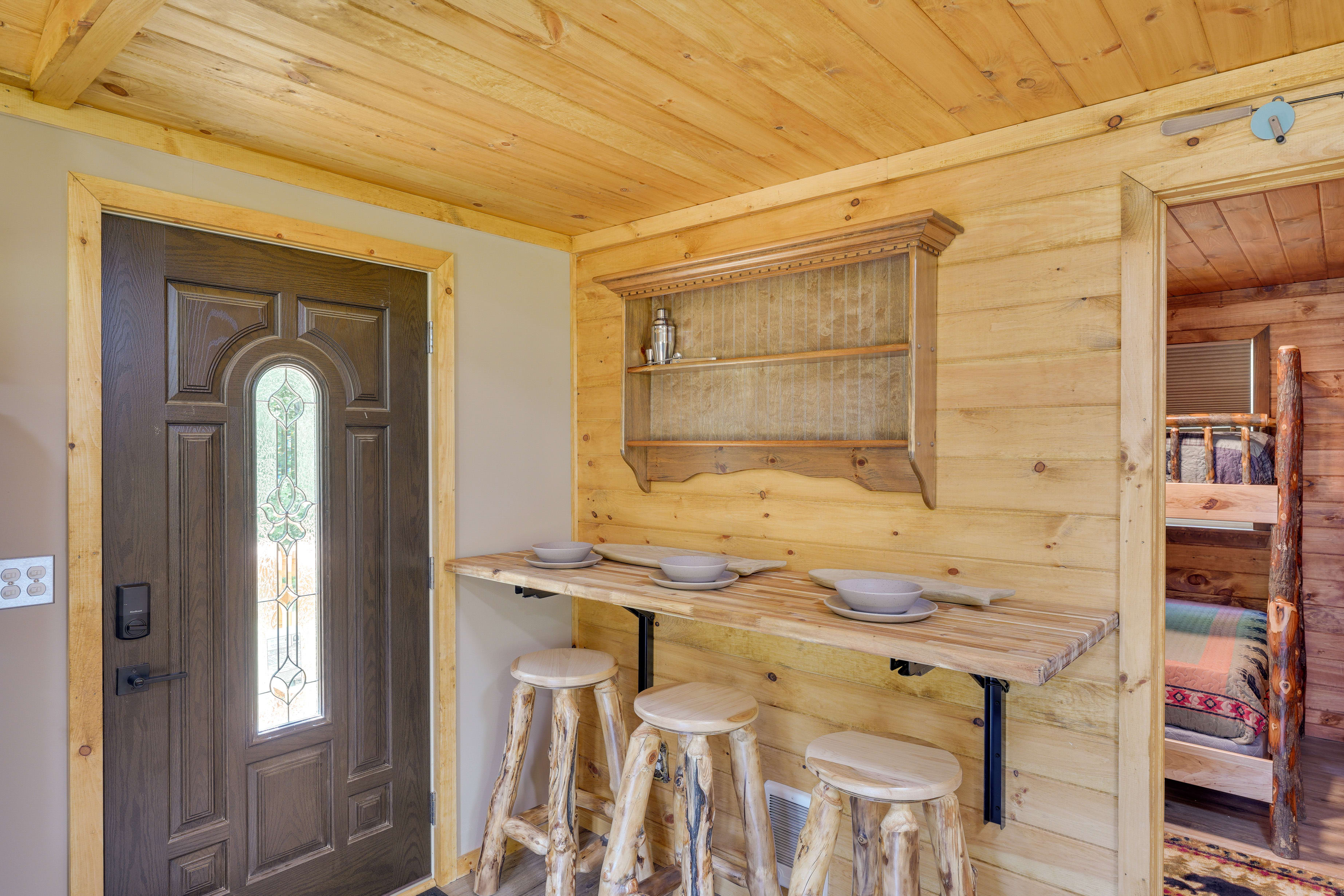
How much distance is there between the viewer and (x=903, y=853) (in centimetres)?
151

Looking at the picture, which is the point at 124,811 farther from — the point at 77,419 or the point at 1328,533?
the point at 1328,533

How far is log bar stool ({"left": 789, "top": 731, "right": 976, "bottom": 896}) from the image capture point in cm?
152

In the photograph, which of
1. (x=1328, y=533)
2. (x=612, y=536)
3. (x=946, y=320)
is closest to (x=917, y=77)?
(x=946, y=320)

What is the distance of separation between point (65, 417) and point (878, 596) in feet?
6.22

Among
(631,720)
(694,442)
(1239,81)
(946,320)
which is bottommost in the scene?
(631,720)

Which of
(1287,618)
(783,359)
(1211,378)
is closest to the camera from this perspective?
(783,359)

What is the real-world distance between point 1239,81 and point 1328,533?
332cm

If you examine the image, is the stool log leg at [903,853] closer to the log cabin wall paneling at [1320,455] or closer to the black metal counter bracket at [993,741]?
the black metal counter bracket at [993,741]

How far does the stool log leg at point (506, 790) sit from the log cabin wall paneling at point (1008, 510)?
676 millimetres

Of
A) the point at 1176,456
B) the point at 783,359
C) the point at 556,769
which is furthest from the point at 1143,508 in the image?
the point at 1176,456

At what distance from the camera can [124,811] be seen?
185 cm

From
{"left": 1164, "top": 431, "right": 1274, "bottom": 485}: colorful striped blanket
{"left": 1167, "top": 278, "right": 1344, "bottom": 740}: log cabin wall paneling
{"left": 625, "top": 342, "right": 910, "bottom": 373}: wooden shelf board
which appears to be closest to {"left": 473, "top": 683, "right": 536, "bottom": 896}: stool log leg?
{"left": 625, "top": 342, "right": 910, "bottom": 373}: wooden shelf board

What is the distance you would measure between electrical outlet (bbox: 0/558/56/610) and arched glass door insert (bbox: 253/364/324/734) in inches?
17.7

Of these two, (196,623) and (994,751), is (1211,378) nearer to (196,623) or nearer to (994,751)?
(994,751)
